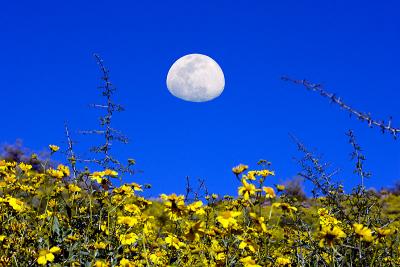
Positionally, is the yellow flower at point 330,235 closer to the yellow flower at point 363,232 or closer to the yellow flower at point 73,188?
→ the yellow flower at point 363,232

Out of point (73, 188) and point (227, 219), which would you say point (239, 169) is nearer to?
point (227, 219)

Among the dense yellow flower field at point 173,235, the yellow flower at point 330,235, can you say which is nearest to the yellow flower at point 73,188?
the dense yellow flower field at point 173,235

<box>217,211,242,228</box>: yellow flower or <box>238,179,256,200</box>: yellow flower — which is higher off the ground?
<box>238,179,256,200</box>: yellow flower

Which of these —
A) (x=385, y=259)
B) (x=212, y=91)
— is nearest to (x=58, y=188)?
(x=385, y=259)

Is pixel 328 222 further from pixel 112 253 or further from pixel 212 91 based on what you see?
pixel 212 91

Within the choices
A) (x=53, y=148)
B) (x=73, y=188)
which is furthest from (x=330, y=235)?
(x=53, y=148)

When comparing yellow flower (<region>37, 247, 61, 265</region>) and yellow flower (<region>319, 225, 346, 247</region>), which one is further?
yellow flower (<region>37, 247, 61, 265</region>)

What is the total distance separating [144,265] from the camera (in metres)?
3.73

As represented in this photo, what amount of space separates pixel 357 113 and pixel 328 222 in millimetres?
1747

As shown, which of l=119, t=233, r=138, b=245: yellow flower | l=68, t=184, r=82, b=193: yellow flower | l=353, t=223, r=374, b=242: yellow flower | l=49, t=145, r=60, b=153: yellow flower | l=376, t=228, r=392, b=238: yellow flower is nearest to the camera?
l=353, t=223, r=374, b=242: yellow flower

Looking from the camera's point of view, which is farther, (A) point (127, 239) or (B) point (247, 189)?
(A) point (127, 239)

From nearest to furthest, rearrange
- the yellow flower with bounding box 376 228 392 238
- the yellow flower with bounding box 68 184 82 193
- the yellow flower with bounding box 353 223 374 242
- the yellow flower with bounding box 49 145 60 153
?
the yellow flower with bounding box 353 223 374 242
the yellow flower with bounding box 376 228 392 238
the yellow flower with bounding box 68 184 82 193
the yellow flower with bounding box 49 145 60 153

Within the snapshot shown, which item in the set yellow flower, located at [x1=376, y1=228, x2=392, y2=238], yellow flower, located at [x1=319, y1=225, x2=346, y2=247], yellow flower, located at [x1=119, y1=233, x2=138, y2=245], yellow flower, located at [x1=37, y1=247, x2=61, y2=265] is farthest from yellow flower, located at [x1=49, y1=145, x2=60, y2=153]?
yellow flower, located at [x1=376, y1=228, x2=392, y2=238]

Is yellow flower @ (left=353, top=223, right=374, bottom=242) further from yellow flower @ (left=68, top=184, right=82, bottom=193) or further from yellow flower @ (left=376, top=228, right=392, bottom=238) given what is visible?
yellow flower @ (left=68, top=184, right=82, bottom=193)
